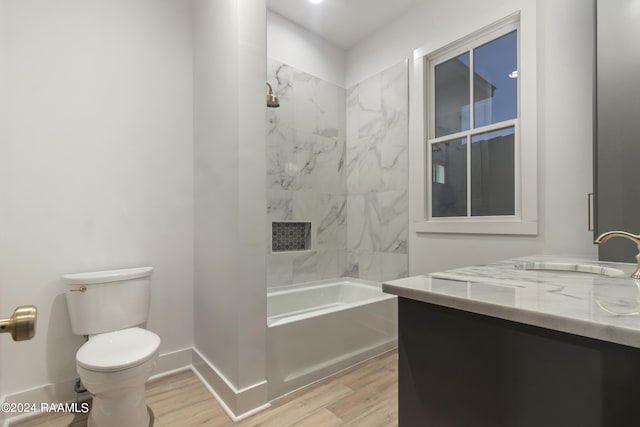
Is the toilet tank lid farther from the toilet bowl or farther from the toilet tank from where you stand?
the toilet bowl

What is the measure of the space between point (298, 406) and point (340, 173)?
2.23 meters

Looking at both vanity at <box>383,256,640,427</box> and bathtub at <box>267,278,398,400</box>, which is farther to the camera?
bathtub at <box>267,278,398,400</box>

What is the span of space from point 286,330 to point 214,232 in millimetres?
771

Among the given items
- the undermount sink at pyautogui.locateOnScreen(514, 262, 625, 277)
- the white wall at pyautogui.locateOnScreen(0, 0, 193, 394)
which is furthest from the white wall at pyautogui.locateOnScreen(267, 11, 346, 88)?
the undermount sink at pyautogui.locateOnScreen(514, 262, 625, 277)

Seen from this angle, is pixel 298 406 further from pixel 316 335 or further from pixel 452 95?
pixel 452 95

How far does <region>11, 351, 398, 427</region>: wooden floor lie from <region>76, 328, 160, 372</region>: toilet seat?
455mm

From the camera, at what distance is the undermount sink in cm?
115

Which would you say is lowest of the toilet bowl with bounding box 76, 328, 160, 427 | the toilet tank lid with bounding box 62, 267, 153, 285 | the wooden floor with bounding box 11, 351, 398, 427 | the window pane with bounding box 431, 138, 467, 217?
the wooden floor with bounding box 11, 351, 398, 427

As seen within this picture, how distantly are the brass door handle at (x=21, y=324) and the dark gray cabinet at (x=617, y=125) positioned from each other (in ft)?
6.53

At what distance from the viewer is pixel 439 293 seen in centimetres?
76

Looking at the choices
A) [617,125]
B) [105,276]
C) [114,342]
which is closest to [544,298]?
[617,125]

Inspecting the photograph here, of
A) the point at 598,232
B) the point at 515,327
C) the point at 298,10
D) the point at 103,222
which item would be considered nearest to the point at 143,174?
the point at 103,222

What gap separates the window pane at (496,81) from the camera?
83.0 inches

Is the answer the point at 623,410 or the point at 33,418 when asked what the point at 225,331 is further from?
the point at 623,410
